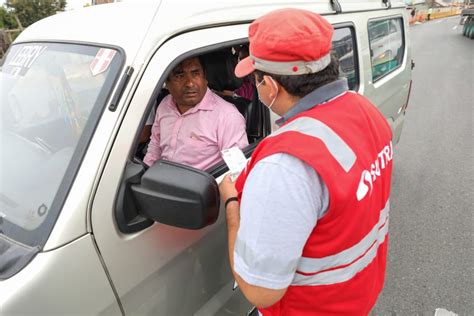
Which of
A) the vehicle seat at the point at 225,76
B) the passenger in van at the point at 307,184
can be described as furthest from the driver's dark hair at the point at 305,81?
the vehicle seat at the point at 225,76

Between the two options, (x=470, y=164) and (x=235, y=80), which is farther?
(x=470, y=164)

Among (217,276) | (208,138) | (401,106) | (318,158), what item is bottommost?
(401,106)

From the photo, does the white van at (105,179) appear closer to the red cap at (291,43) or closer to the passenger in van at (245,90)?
the red cap at (291,43)

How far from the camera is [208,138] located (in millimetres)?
1771

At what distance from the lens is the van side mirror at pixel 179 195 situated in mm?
1060

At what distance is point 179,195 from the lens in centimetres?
107

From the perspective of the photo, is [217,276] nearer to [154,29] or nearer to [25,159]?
[25,159]

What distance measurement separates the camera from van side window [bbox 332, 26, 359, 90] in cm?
225

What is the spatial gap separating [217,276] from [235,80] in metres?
1.29

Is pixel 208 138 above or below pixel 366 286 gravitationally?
above

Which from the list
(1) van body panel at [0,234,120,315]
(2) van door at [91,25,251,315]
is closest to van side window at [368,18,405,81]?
(2) van door at [91,25,251,315]

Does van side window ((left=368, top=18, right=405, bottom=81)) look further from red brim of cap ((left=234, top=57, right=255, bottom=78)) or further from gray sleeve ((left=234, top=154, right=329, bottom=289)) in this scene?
gray sleeve ((left=234, top=154, right=329, bottom=289))

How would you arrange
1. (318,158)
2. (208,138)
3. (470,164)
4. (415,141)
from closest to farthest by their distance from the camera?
(318,158) → (208,138) → (470,164) → (415,141)

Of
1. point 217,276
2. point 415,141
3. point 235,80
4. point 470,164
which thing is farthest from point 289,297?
point 415,141
